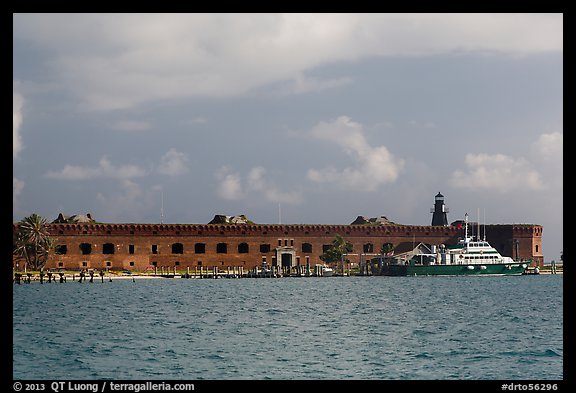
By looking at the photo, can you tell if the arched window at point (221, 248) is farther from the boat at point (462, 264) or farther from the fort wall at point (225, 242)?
the boat at point (462, 264)

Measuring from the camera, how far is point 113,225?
10019 centimetres

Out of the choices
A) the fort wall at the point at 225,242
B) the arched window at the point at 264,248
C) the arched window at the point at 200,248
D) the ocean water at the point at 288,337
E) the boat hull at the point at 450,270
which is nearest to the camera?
the ocean water at the point at 288,337

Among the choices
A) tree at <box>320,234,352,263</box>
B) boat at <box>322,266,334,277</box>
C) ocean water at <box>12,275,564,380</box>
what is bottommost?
ocean water at <box>12,275,564,380</box>

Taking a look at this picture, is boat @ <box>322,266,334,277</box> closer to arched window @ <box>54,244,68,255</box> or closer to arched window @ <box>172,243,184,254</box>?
arched window @ <box>172,243,184,254</box>

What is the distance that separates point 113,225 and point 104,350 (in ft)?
228

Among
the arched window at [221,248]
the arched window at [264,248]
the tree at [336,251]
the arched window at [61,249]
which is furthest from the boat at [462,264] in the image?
the arched window at [61,249]

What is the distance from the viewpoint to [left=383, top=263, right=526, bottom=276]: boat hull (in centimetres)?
10425

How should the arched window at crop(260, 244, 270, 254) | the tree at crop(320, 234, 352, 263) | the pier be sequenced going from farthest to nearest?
the tree at crop(320, 234, 352, 263) < the arched window at crop(260, 244, 270, 254) < the pier

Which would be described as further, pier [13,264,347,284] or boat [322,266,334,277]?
boat [322,266,334,277]

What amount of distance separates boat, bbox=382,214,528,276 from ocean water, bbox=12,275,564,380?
132 ft

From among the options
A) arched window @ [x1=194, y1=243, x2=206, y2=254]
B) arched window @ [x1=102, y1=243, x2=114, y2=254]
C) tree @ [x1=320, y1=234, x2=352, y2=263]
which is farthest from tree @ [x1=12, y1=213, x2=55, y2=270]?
tree @ [x1=320, y1=234, x2=352, y2=263]

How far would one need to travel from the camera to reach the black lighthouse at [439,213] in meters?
118

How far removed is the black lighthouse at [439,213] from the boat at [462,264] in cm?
1182
